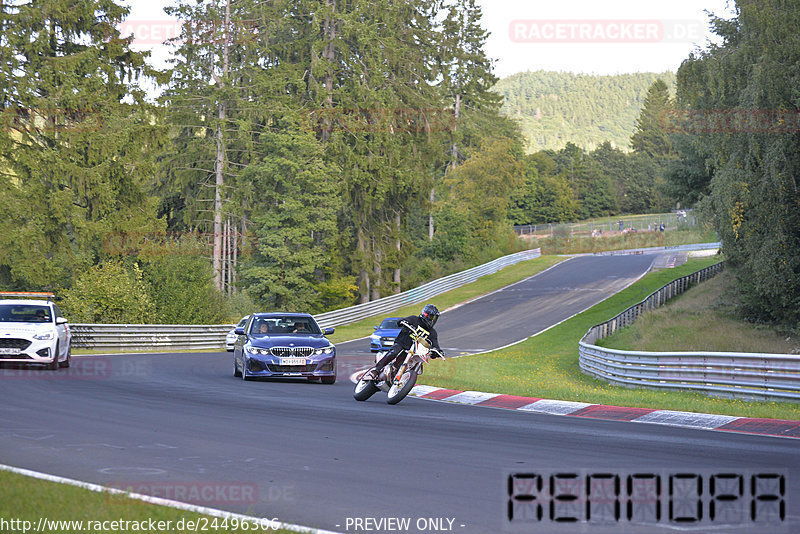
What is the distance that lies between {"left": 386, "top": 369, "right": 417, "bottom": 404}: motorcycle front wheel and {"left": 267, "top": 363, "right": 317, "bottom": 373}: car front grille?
507cm

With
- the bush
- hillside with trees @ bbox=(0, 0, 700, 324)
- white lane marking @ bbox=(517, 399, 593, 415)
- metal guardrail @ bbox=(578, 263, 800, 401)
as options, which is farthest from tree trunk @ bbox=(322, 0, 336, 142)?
white lane marking @ bbox=(517, 399, 593, 415)

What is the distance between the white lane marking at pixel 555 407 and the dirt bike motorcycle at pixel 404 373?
6.80 feet

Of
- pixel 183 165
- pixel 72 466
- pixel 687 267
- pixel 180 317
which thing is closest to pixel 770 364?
pixel 72 466

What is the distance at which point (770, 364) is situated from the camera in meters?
17.0

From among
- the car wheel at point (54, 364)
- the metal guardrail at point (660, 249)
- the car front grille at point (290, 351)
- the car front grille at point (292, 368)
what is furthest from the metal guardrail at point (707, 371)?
the metal guardrail at point (660, 249)

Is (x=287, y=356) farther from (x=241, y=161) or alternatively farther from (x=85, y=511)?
(x=241, y=161)

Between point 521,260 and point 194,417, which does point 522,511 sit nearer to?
point 194,417

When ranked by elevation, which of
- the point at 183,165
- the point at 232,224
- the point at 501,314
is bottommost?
the point at 501,314

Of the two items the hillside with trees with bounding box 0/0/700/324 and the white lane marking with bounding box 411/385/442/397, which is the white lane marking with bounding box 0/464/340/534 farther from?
the hillside with trees with bounding box 0/0/700/324

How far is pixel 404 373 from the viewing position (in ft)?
50.0

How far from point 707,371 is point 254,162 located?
4438cm

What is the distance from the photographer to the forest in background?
42125 millimetres

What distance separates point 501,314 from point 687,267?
23140 millimetres

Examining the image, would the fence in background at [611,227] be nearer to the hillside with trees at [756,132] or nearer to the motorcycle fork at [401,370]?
the hillside with trees at [756,132]
